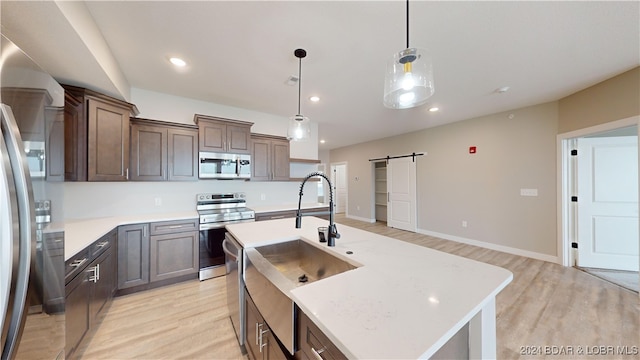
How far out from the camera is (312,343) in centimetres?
79

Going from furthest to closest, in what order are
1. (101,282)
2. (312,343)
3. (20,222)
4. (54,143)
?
1. (101,282)
2. (54,143)
3. (312,343)
4. (20,222)

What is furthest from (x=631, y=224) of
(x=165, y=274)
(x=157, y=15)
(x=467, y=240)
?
(x=165, y=274)

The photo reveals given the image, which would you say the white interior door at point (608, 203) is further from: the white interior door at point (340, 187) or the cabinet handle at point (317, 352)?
the white interior door at point (340, 187)

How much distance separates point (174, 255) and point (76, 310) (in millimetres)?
1106

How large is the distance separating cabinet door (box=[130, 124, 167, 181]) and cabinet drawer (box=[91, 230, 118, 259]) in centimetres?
75

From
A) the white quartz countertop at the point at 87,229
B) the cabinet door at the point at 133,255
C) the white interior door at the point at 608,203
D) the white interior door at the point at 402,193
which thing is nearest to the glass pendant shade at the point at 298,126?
the white quartz countertop at the point at 87,229

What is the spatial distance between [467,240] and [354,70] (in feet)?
13.6

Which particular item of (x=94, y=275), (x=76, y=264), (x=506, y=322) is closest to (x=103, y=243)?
(x=94, y=275)

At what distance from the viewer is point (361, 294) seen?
83 cm

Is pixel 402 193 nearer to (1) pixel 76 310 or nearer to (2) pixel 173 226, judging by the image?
(2) pixel 173 226

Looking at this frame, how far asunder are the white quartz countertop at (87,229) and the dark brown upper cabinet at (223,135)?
3.36 ft

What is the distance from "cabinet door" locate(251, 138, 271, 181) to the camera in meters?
3.48

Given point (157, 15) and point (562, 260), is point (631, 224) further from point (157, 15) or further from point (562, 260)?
point (157, 15)

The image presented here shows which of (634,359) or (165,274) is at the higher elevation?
(165,274)
